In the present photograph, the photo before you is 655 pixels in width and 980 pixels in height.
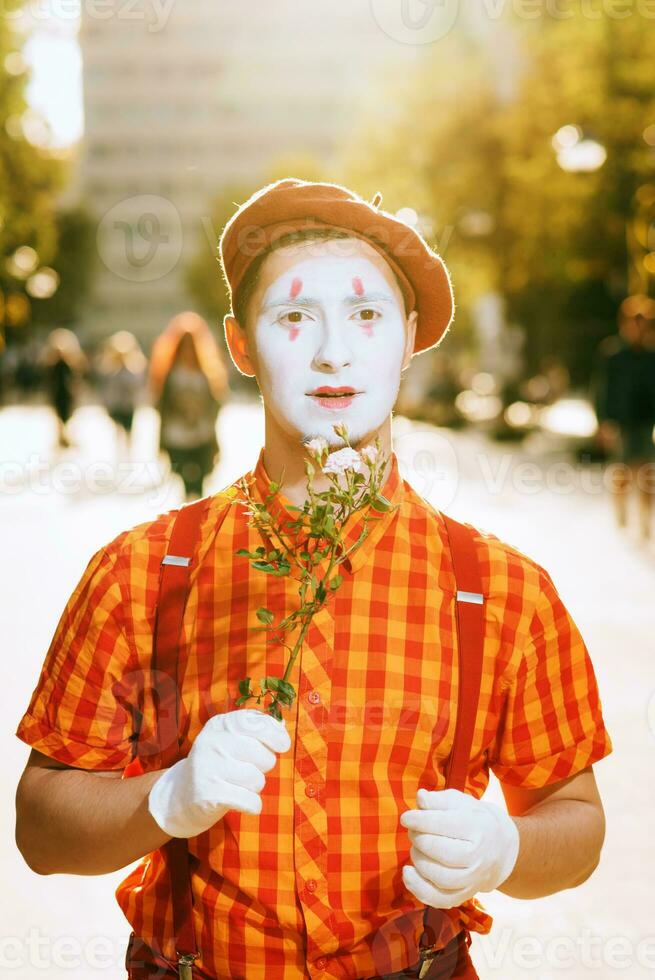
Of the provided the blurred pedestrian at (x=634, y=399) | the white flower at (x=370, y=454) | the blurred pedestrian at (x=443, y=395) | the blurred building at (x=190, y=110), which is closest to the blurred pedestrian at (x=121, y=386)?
the blurred pedestrian at (x=634, y=399)

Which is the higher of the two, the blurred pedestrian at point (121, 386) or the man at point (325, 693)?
the man at point (325, 693)

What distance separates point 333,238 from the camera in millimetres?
2162

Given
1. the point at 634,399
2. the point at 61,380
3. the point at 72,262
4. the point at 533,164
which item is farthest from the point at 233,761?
the point at 72,262

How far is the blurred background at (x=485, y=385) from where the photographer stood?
4.71 metres

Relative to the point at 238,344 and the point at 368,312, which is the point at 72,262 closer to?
the point at 238,344

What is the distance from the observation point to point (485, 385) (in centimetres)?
4859

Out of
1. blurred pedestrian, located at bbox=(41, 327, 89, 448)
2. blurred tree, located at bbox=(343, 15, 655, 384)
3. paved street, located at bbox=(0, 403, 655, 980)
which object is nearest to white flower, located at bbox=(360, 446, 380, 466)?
paved street, located at bbox=(0, 403, 655, 980)

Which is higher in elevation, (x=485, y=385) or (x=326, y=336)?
(x=326, y=336)

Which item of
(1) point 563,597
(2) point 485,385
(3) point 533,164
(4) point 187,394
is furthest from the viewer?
(2) point 485,385

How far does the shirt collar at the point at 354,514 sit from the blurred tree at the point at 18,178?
2057 centimetres

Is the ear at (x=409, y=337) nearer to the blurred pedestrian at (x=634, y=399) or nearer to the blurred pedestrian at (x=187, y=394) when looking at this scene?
the blurred pedestrian at (x=187, y=394)

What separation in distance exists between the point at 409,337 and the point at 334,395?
25 centimetres

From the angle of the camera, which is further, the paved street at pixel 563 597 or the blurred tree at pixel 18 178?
the blurred tree at pixel 18 178

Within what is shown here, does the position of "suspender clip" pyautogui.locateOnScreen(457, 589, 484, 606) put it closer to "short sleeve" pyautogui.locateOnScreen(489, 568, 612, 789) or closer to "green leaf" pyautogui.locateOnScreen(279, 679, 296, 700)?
"short sleeve" pyautogui.locateOnScreen(489, 568, 612, 789)
